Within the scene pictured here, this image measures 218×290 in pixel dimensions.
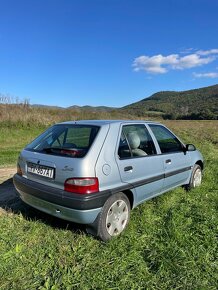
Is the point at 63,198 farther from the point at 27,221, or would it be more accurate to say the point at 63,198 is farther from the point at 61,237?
the point at 27,221

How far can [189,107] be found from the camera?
72.4m

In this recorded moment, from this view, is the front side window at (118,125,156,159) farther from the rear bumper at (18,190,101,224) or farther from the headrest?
the rear bumper at (18,190,101,224)

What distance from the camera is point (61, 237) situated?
371cm

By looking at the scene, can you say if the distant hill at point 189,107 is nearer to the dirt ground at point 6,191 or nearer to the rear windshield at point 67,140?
the dirt ground at point 6,191

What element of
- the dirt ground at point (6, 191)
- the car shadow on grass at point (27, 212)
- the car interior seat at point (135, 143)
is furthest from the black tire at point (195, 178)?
the dirt ground at point (6, 191)

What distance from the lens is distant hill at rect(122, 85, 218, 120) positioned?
58.7 meters

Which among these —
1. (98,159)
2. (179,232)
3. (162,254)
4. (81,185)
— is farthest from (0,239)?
(179,232)

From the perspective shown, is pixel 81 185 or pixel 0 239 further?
pixel 0 239

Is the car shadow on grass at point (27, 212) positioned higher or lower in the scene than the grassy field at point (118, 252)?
higher

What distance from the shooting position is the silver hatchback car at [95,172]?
342cm

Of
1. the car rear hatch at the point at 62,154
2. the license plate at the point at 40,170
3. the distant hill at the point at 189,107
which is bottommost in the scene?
the license plate at the point at 40,170

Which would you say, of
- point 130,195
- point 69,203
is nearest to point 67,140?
point 69,203

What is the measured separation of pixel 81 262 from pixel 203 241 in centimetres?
165

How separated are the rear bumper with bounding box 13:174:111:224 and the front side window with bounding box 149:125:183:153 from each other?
5.82ft
